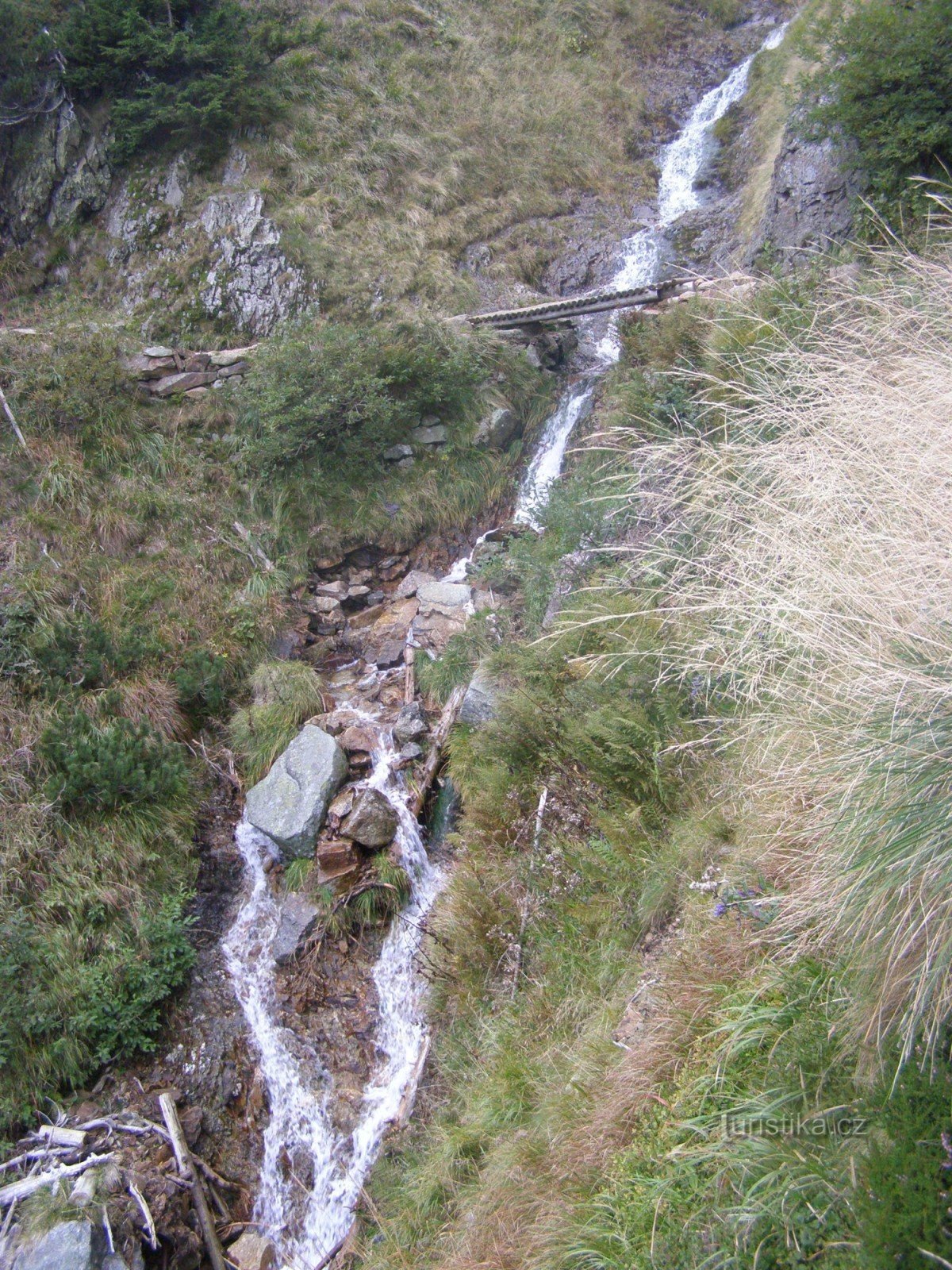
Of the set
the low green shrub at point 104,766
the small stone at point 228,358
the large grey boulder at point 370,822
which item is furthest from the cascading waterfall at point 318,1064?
the small stone at point 228,358

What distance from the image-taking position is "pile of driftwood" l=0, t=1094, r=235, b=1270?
13.1 feet

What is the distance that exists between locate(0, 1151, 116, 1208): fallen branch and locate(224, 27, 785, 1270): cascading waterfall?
985mm

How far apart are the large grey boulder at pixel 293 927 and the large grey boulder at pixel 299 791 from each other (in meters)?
0.37

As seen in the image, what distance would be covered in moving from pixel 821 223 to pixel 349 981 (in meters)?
8.18

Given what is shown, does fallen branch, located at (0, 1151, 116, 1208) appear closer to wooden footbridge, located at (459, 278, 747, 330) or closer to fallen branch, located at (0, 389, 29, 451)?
fallen branch, located at (0, 389, 29, 451)

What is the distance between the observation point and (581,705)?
181 inches

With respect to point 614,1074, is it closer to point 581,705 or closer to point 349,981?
point 581,705

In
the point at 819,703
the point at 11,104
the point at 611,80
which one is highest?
the point at 11,104

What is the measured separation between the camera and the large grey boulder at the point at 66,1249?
371cm

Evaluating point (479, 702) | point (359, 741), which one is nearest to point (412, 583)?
point (359, 741)

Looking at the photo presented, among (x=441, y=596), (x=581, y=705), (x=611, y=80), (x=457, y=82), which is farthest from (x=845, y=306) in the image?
(x=611, y=80)

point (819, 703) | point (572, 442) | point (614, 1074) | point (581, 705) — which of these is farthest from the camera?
point (572, 442)

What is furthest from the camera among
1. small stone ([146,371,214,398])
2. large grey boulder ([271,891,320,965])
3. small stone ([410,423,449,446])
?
small stone ([410,423,449,446])

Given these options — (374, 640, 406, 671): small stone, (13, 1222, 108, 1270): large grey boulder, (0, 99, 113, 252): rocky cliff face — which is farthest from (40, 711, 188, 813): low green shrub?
(0, 99, 113, 252): rocky cliff face
